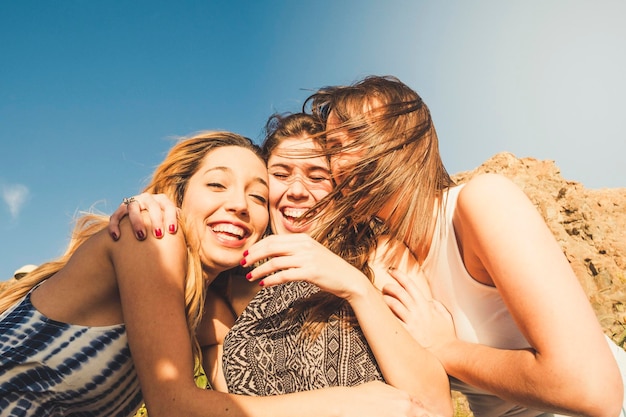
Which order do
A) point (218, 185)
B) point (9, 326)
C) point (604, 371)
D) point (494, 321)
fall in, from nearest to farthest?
point (604, 371), point (494, 321), point (9, 326), point (218, 185)

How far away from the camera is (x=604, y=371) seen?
1597 mm

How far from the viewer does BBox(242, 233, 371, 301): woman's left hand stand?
1994mm

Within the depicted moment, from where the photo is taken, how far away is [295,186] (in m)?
3.07

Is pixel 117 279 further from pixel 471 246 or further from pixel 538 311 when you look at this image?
pixel 538 311

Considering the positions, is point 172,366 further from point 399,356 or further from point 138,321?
point 399,356

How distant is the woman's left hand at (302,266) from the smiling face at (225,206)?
2.10 feet

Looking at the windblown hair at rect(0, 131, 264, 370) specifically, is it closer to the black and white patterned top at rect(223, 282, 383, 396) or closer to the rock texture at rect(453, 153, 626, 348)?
the black and white patterned top at rect(223, 282, 383, 396)

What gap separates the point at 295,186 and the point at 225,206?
59 centimetres

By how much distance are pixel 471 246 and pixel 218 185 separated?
1.62 m

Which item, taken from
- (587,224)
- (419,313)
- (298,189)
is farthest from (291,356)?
(587,224)

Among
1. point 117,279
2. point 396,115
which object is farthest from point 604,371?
point 117,279

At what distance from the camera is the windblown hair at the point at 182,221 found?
2.41 metres

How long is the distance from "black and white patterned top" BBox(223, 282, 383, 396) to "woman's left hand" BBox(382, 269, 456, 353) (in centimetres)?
27

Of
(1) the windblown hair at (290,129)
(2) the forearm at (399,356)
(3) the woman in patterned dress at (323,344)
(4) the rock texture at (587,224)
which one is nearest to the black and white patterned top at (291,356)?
(3) the woman in patterned dress at (323,344)
